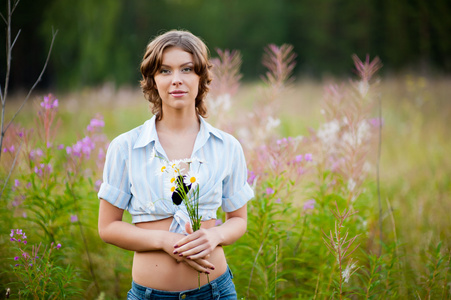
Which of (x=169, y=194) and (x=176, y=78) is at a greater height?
(x=176, y=78)

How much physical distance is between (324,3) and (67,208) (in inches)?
890

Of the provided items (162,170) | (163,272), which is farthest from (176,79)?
(163,272)

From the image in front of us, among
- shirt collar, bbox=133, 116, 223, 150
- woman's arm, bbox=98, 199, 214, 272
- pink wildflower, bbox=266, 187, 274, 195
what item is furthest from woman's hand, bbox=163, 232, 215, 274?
pink wildflower, bbox=266, 187, 274, 195

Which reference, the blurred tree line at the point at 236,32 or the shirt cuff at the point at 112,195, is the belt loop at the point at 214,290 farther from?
the blurred tree line at the point at 236,32

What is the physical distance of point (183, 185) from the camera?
161 centimetres

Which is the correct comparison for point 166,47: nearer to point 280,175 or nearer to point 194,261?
point 194,261

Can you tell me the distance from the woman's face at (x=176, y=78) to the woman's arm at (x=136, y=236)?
1.79 ft

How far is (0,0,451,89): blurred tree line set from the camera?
12.2 metres

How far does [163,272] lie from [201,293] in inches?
7.6

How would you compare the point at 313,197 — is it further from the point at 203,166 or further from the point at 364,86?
the point at 203,166

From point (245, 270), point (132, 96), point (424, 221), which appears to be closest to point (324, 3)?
point (132, 96)

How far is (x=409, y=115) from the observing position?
25.9 feet

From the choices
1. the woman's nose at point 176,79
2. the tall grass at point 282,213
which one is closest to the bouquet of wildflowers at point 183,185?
the woman's nose at point 176,79

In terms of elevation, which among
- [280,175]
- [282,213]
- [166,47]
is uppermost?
[166,47]
